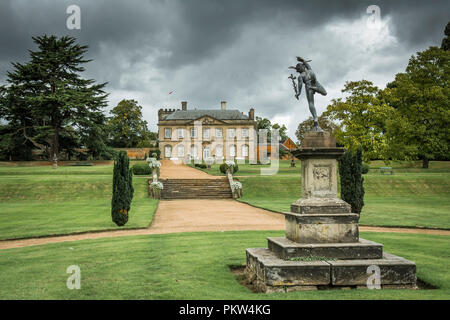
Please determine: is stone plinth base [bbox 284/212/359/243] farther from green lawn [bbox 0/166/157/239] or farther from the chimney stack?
the chimney stack

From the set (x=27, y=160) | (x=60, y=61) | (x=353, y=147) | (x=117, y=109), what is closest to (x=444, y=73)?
(x=353, y=147)

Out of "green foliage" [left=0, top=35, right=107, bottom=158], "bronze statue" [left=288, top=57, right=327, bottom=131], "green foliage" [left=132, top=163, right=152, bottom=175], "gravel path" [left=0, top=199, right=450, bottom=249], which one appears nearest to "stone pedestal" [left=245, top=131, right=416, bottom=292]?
"bronze statue" [left=288, top=57, right=327, bottom=131]

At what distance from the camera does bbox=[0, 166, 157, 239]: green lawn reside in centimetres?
1236

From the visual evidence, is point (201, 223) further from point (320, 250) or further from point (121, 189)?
point (320, 250)

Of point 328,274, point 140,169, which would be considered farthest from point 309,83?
point 140,169

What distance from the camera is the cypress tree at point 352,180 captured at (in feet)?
48.2

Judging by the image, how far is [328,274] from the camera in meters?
4.88

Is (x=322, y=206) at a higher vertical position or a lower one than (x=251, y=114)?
lower

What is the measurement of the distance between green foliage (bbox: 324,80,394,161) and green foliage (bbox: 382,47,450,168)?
122 cm

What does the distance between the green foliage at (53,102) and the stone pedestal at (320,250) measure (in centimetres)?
3854

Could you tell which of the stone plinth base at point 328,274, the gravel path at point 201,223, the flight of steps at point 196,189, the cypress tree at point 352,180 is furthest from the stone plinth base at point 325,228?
the flight of steps at point 196,189

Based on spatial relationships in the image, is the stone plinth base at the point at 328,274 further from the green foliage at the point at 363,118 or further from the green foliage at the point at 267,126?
the green foliage at the point at 267,126

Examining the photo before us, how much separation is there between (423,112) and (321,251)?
34151 millimetres
